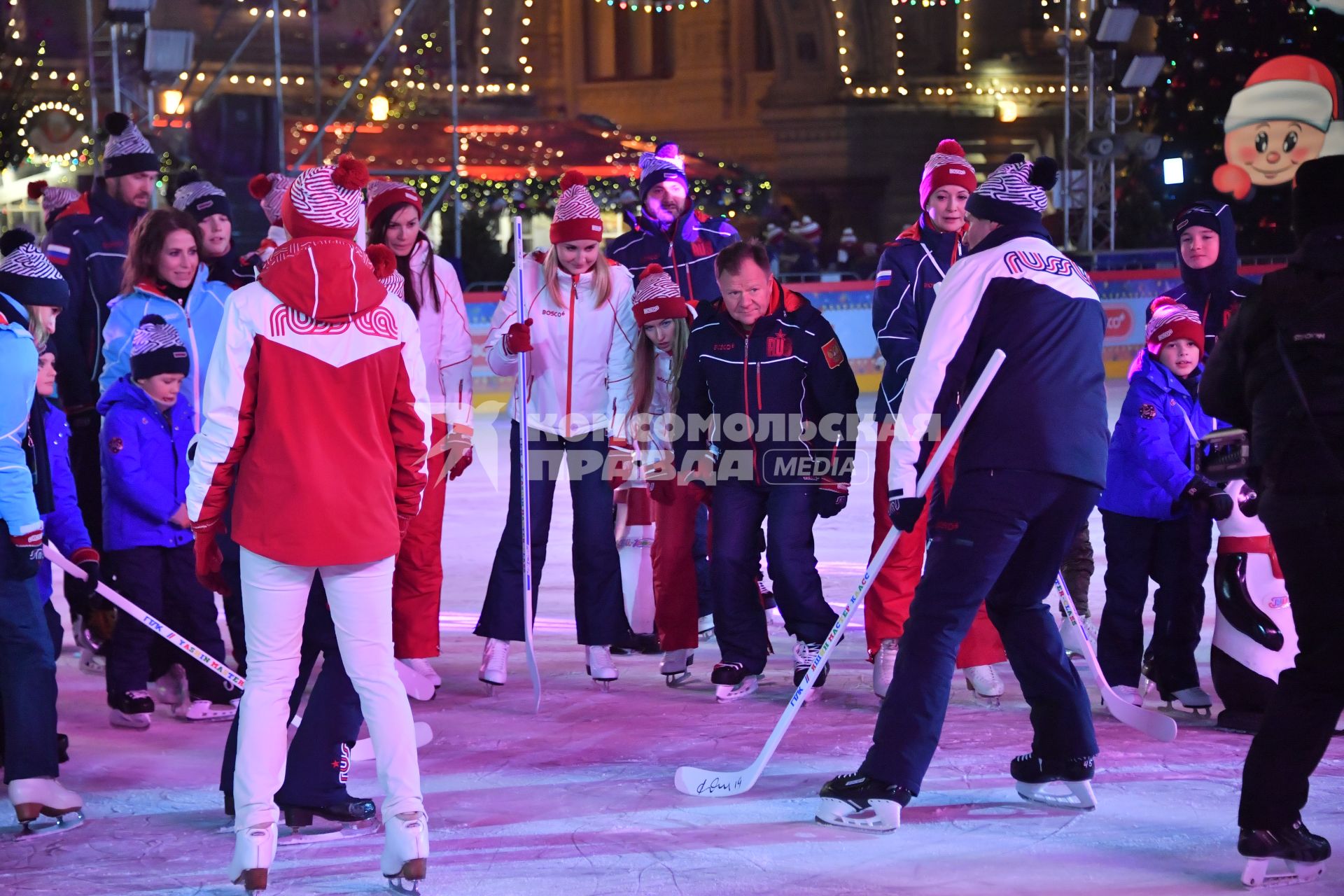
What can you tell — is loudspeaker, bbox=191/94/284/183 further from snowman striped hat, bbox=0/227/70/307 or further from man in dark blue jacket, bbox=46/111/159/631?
snowman striped hat, bbox=0/227/70/307

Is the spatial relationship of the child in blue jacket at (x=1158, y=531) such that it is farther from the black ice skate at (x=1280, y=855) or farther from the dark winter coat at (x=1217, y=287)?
the black ice skate at (x=1280, y=855)

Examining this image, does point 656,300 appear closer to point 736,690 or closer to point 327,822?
point 736,690

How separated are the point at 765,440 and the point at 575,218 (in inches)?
41.0

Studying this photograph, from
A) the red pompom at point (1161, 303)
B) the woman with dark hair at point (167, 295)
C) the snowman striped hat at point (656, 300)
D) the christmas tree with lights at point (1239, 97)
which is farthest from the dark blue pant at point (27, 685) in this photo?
the christmas tree with lights at point (1239, 97)

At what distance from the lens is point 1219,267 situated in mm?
5336

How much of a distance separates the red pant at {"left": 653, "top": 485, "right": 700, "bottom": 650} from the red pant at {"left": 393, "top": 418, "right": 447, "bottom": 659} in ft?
2.52

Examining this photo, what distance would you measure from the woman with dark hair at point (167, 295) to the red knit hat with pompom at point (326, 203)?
5.68 ft

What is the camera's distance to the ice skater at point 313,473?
3316 millimetres

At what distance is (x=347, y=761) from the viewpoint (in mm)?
3859

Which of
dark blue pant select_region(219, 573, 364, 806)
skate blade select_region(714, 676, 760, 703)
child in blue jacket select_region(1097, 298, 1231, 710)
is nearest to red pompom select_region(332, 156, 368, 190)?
dark blue pant select_region(219, 573, 364, 806)

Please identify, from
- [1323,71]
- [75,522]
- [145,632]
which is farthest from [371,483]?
[1323,71]

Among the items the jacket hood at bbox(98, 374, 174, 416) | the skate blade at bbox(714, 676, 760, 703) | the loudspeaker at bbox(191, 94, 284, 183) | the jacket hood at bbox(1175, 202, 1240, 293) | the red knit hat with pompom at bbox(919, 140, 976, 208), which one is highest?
the loudspeaker at bbox(191, 94, 284, 183)

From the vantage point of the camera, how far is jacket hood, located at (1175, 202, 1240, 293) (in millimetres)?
5316

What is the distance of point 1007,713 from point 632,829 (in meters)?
1.59
